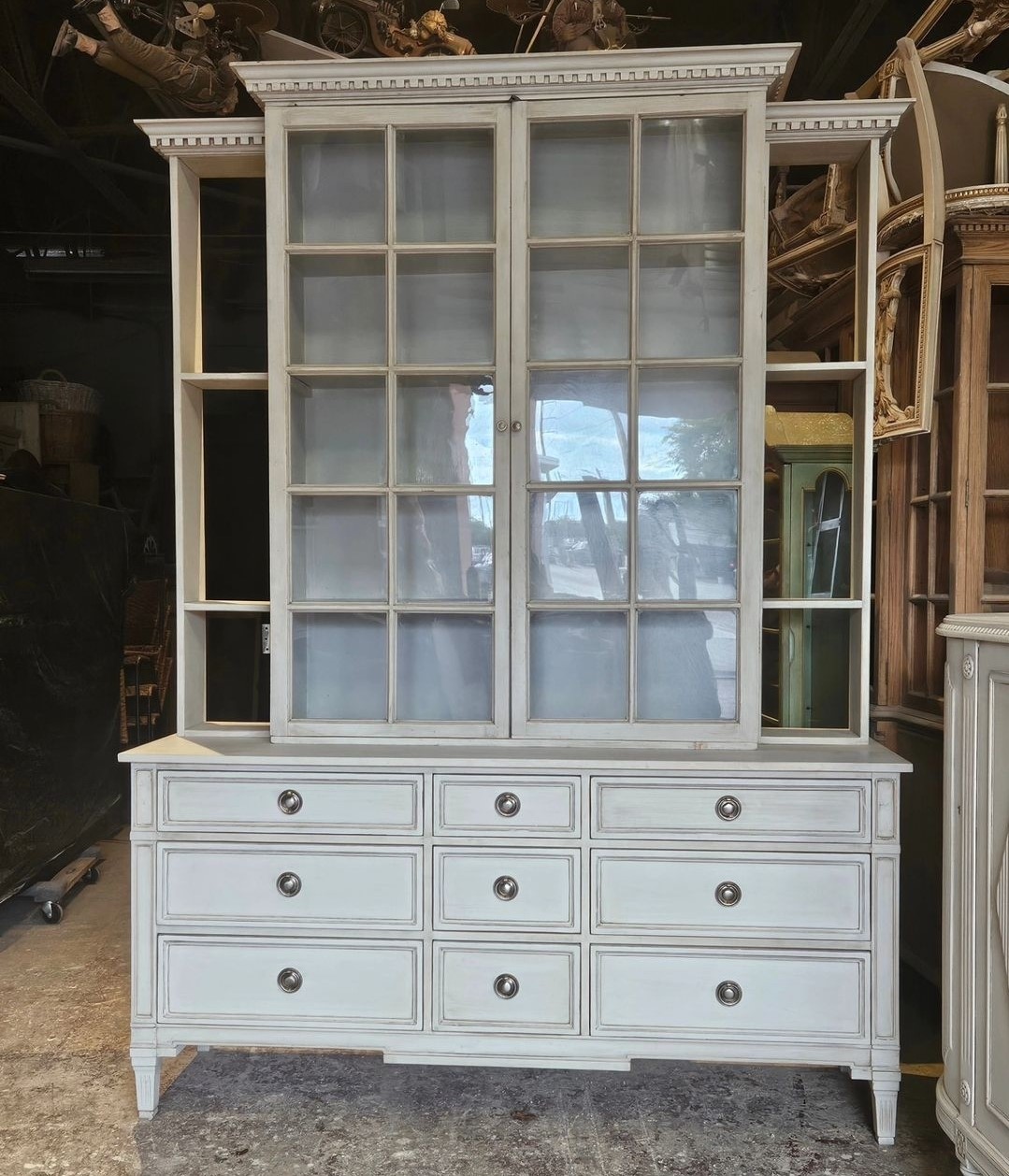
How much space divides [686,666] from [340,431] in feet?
3.32

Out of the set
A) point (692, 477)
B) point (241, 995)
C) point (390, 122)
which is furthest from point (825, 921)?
point (390, 122)

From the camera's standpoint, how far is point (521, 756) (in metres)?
1.81

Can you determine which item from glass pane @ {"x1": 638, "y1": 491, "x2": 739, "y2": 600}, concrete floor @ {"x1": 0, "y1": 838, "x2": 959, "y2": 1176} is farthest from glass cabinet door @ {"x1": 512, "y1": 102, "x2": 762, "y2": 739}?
concrete floor @ {"x1": 0, "y1": 838, "x2": 959, "y2": 1176}

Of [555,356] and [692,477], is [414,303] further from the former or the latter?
[692,477]

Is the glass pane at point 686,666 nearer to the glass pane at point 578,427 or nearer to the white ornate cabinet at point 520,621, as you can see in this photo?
the white ornate cabinet at point 520,621

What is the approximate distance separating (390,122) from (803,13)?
1.84 metres

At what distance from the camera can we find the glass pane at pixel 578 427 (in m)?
1.94

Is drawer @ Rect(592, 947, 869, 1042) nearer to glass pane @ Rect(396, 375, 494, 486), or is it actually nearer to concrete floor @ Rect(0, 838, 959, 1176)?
concrete floor @ Rect(0, 838, 959, 1176)

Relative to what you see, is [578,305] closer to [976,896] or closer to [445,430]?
[445,430]

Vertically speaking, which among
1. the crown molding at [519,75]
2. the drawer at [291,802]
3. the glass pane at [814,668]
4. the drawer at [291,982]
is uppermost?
the crown molding at [519,75]

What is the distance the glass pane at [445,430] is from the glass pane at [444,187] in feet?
1.15

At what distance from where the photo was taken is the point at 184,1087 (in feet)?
6.56

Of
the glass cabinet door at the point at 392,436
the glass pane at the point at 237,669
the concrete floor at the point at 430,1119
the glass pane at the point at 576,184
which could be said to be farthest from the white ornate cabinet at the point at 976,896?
the glass pane at the point at 237,669

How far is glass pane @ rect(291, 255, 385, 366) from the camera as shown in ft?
6.57
